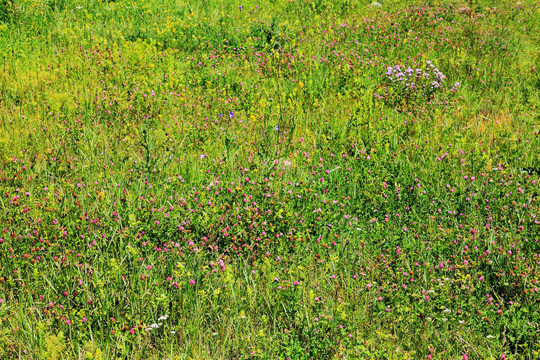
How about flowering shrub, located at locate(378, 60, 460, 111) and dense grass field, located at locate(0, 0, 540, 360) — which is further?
flowering shrub, located at locate(378, 60, 460, 111)

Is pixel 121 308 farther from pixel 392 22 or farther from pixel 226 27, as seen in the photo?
pixel 392 22

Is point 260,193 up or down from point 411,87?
down

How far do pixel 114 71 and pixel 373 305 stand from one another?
16.4 feet

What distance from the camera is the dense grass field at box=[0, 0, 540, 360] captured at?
9.98ft

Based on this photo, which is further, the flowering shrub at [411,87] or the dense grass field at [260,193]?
the flowering shrub at [411,87]

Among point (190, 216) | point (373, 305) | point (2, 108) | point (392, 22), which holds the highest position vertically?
point (392, 22)

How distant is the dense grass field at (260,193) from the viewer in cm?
304

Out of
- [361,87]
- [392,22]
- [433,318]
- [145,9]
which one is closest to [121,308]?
[433,318]

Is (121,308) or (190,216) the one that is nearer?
(121,308)

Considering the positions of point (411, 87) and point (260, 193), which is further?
point (411, 87)

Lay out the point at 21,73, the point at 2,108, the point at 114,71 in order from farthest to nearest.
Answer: the point at 114,71, the point at 21,73, the point at 2,108

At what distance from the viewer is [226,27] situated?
331 inches

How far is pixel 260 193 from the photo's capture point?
4.25m

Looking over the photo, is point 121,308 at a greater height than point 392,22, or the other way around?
point 392,22
